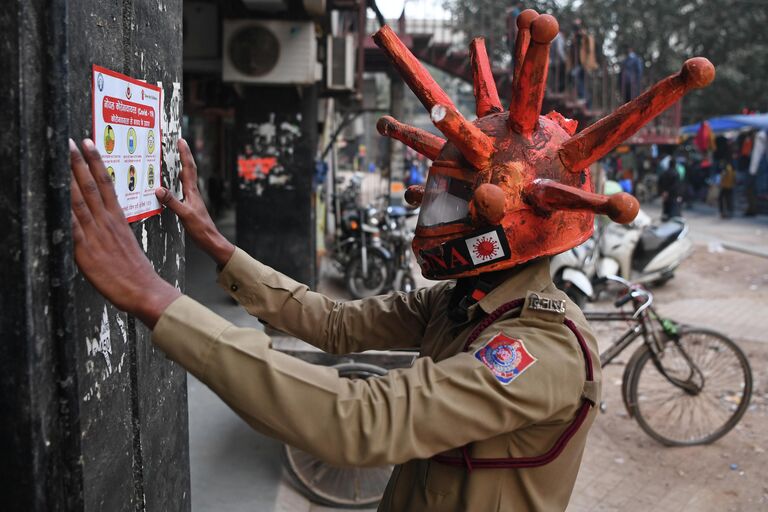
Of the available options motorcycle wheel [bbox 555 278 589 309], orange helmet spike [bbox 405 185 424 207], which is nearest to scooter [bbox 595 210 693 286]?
motorcycle wheel [bbox 555 278 589 309]

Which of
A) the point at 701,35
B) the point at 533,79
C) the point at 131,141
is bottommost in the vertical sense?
the point at 131,141

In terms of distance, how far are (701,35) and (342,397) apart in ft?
89.8

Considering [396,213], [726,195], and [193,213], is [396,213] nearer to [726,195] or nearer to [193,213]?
[193,213]

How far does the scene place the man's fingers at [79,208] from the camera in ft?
4.49

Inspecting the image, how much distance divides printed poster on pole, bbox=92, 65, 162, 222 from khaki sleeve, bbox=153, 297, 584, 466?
0.39 metres

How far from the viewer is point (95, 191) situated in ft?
4.58

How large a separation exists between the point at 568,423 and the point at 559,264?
7192mm

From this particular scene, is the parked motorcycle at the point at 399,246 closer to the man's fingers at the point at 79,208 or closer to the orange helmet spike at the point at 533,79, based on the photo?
the orange helmet spike at the point at 533,79

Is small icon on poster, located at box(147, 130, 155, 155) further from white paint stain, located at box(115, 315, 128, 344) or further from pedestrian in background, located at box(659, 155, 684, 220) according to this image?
pedestrian in background, located at box(659, 155, 684, 220)

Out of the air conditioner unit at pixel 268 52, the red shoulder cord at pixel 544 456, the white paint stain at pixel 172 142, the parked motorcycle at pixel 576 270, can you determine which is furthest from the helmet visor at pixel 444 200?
the parked motorcycle at pixel 576 270

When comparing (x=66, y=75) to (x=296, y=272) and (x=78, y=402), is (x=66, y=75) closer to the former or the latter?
(x=78, y=402)

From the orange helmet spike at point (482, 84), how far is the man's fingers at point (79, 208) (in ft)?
3.94

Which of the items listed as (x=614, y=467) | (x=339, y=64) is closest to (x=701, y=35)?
(x=339, y=64)

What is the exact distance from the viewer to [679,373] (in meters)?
5.27
